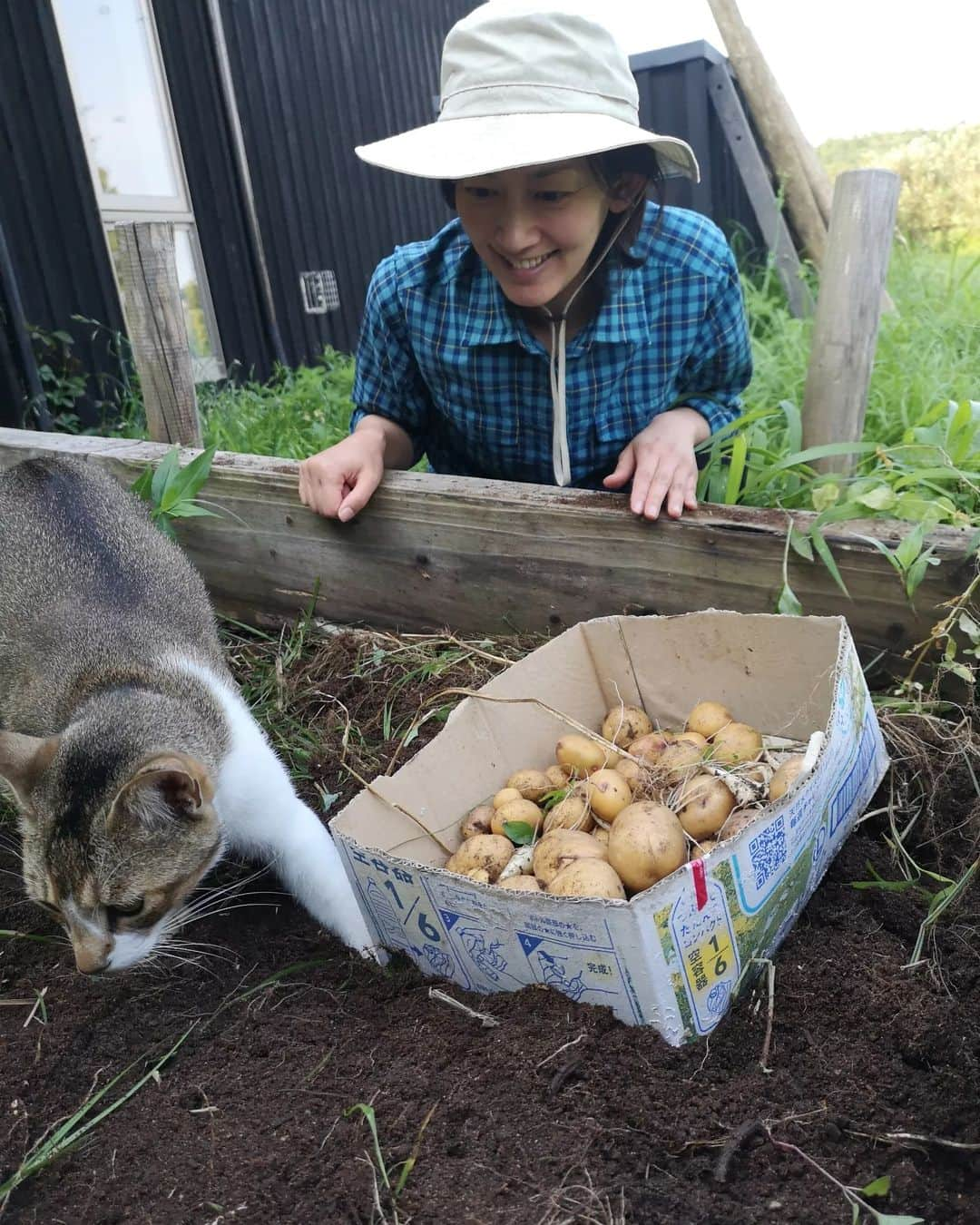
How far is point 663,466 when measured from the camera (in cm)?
211

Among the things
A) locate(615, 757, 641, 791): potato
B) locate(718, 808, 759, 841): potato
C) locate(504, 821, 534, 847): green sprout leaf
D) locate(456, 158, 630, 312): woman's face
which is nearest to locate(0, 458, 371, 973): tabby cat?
locate(504, 821, 534, 847): green sprout leaf

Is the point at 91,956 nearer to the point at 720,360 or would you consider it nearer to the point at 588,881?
the point at 588,881

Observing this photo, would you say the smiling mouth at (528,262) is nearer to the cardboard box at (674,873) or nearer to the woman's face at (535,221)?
the woman's face at (535,221)

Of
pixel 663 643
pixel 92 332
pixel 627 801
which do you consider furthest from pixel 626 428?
pixel 92 332

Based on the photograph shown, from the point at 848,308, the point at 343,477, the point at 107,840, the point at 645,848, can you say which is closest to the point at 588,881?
the point at 645,848

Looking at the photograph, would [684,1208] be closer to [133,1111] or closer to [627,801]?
[627,801]

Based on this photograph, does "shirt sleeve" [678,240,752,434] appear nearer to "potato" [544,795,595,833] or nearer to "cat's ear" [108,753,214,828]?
"potato" [544,795,595,833]

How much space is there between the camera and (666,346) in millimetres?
2566

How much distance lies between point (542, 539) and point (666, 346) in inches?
29.0

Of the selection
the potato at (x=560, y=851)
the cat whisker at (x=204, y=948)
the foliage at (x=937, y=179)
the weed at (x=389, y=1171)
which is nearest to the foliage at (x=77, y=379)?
the cat whisker at (x=204, y=948)

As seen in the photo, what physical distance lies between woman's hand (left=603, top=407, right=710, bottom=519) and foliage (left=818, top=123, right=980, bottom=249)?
6.36 m

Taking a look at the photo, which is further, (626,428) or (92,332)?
(92,332)

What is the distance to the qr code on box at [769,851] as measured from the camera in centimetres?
128

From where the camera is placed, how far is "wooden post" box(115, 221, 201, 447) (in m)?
3.02
